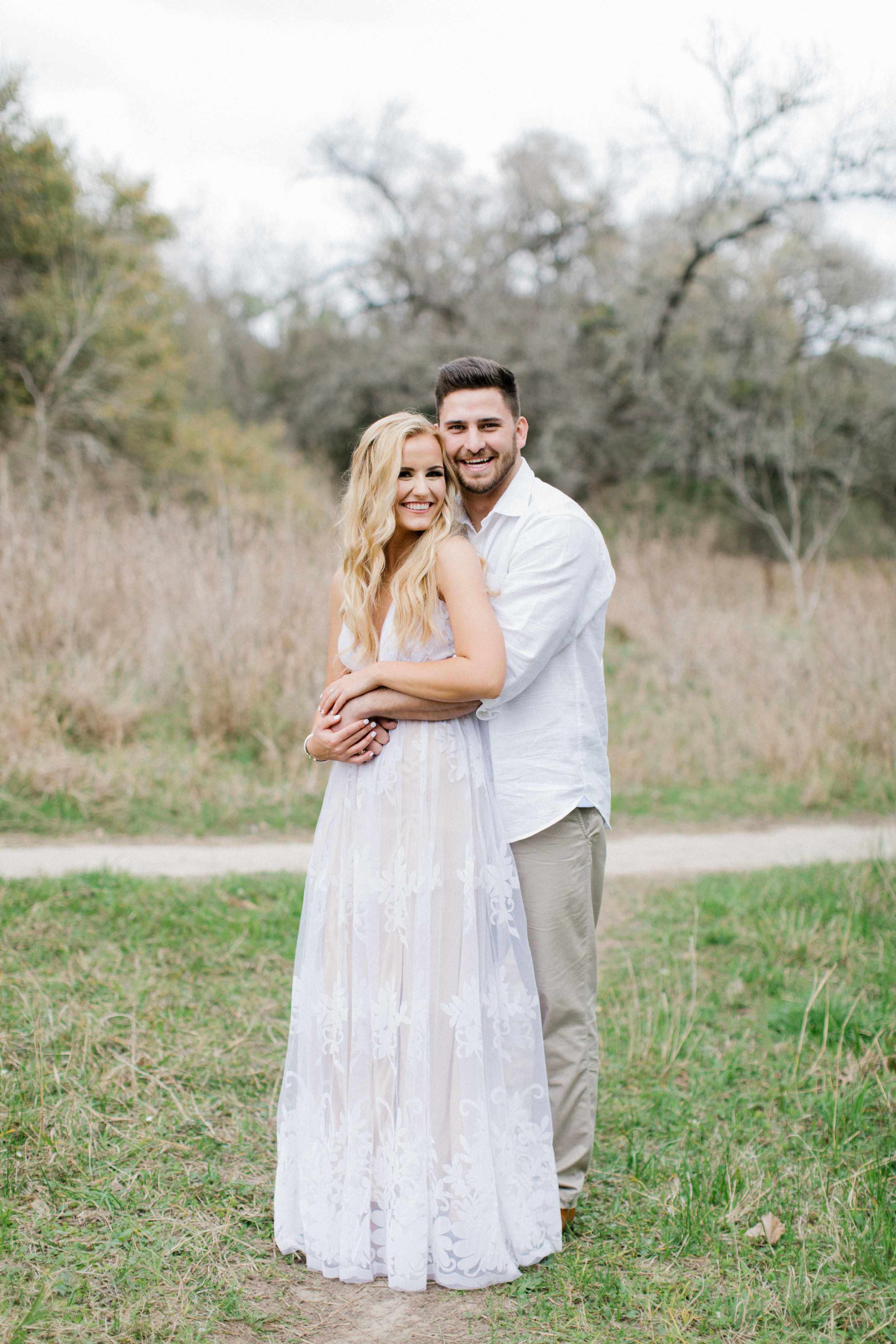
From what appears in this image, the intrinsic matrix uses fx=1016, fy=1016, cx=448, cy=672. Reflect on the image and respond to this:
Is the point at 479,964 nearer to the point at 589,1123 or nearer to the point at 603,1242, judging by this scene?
the point at 589,1123

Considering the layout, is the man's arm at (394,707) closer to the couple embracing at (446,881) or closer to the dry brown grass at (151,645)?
the couple embracing at (446,881)

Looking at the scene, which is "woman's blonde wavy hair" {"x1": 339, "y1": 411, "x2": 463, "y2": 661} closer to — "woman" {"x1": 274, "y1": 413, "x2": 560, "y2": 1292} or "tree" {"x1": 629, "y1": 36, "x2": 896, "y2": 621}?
"woman" {"x1": 274, "y1": 413, "x2": 560, "y2": 1292}

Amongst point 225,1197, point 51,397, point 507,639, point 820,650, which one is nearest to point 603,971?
point 225,1197

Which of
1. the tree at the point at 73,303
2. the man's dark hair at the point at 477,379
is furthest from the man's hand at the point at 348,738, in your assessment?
the tree at the point at 73,303

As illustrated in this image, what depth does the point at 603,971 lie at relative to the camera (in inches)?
187

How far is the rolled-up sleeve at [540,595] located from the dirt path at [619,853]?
11.3ft

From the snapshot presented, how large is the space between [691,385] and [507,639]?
1846 cm

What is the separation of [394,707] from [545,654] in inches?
15.5

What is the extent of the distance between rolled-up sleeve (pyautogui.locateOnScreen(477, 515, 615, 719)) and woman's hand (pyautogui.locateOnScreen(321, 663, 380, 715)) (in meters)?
0.29

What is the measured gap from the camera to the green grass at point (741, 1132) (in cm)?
248

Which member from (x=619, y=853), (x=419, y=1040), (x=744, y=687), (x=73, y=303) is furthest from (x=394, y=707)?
(x=73, y=303)

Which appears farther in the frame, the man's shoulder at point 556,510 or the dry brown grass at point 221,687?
the dry brown grass at point 221,687

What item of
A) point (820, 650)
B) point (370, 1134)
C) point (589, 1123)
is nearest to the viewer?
point (370, 1134)

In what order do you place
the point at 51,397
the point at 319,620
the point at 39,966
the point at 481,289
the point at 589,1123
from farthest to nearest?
the point at 481,289 < the point at 51,397 < the point at 319,620 < the point at 39,966 < the point at 589,1123
